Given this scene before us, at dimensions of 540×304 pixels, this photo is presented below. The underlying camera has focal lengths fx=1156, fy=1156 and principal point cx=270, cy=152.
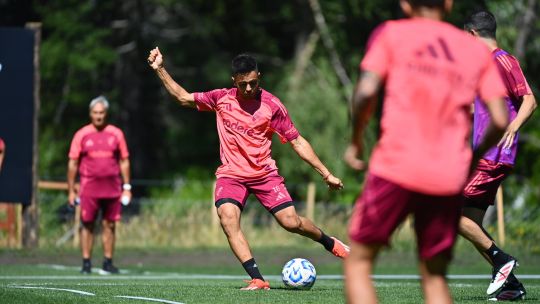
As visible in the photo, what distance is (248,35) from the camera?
36750mm

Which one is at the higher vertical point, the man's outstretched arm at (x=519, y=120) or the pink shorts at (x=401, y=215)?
the man's outstretched arm at (x=519, y=120)

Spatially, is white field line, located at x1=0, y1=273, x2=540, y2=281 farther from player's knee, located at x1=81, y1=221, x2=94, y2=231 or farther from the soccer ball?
the soccer ball

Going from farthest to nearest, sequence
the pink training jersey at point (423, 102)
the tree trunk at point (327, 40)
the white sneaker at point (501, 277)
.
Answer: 1. the tree trunk at point (327, 40)
2. the white sneaker at point (501, 277)
3. the pink training jersey at point (423, 102)

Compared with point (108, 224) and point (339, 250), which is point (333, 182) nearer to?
point (339, 250)

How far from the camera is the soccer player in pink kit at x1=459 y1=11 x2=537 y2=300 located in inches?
378

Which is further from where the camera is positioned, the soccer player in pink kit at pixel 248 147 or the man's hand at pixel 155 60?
the man's hand at pixel 155 60

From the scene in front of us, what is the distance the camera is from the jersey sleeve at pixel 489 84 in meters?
6.09

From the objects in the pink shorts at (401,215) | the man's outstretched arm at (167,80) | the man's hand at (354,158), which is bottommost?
the pink shorts at (401,215)

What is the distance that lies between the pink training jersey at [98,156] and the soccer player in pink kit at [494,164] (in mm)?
7262

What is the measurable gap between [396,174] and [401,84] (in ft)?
1.52

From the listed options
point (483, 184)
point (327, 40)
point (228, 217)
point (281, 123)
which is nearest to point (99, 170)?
point (281, 123)

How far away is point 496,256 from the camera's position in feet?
31.7

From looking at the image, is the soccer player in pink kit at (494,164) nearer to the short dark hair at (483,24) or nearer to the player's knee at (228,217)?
the short dark hair at (483,24)

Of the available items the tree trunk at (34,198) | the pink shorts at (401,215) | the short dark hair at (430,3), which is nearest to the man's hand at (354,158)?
the pink shorts at (401,215)
